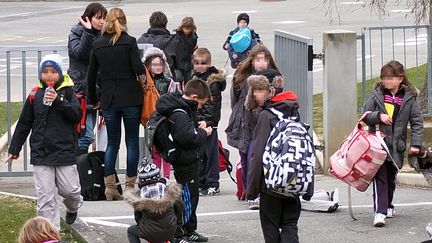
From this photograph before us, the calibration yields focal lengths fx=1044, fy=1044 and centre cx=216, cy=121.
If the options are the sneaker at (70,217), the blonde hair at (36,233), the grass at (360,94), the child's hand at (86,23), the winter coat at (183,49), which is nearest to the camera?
the blonde hair at (36,233)

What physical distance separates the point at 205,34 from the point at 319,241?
2036 cm

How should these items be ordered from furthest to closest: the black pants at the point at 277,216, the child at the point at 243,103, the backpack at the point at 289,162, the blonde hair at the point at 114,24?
the blonde hair at the point at 114,24 < the child at the point at 243,103 < the black pants at the point at 277,216 < the backpack at the point at 289,162

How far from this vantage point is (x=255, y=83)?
8.03 meters

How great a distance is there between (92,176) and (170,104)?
2756mm

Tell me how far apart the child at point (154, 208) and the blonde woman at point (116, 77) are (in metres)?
2.68

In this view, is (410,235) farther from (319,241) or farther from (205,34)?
(205,34)

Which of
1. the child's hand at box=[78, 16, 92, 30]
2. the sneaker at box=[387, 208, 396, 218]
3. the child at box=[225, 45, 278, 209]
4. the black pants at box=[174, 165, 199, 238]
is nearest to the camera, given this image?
the black pants at box=[174, 165, 199, 238]

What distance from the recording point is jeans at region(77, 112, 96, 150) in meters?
11.3

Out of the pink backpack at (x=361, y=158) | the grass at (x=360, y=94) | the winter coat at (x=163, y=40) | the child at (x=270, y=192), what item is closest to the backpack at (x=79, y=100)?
the child at (x=270, y=192)

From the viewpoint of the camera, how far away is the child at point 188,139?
815cm

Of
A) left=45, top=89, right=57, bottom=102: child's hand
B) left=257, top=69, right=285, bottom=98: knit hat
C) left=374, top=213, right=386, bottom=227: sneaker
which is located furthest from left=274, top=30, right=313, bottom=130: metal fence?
left=45, top=89, right=57, bottom=102: child's hand

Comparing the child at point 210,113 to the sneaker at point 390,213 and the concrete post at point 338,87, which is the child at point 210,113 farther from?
the sneaker at point 390,213

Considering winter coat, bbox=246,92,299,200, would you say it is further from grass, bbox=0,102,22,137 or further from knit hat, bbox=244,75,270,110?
grass, bbox=0,102,22,137

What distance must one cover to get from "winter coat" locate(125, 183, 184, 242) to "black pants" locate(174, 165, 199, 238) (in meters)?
0.66
